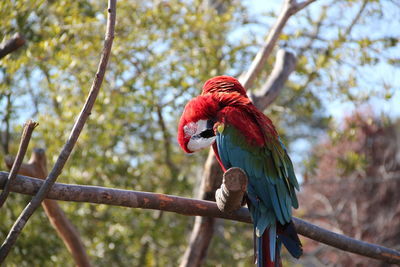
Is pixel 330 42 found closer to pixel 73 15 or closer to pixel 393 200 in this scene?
pixel 73 15

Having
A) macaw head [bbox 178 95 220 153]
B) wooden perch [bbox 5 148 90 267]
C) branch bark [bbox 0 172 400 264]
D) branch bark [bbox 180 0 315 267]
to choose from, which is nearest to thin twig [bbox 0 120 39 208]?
branch bark [bbox 0 172 400 264]

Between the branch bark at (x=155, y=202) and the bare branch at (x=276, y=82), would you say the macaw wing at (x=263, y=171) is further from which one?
the bare branch at (x=276, y=82)

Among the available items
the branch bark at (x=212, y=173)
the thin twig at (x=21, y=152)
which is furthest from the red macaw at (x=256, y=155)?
the thin twig at (x=21, y=152)

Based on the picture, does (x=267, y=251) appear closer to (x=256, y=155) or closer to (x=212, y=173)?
(x=256, y=155)

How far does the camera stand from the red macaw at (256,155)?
193 centimetres

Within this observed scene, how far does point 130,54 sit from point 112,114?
17.5 inches

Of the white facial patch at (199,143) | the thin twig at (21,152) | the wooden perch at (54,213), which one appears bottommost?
the wooden perch at (54,213)

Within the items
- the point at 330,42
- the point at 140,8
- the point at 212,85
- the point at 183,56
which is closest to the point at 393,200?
the point at 330,42

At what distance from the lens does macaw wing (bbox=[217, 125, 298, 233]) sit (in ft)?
6.41

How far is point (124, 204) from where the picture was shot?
71.7 inches

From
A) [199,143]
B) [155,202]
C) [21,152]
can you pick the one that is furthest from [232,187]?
[21,152]

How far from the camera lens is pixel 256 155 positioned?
2.05m

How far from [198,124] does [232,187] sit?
1.65 feet

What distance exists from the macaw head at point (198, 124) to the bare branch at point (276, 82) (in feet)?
2.40
